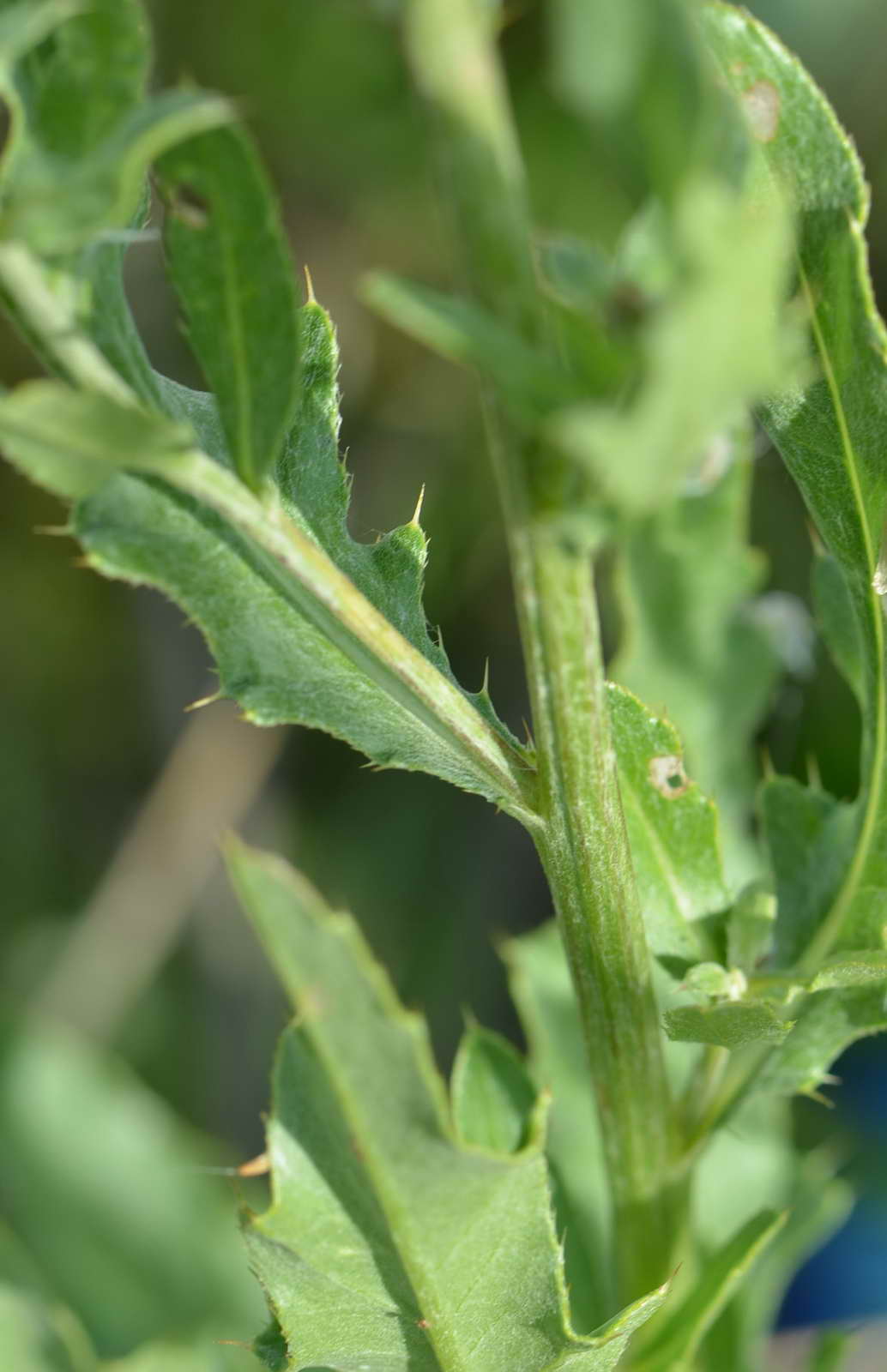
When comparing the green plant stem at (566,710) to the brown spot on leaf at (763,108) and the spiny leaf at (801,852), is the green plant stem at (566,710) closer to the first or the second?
the spiny leaf at (801,852)

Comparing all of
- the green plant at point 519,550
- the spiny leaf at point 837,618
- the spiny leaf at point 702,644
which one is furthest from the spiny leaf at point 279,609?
the spiny leaf at point 702,644

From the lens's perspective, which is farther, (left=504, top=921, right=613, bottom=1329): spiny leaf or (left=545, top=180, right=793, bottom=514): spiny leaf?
(left=504, top=921, right=613, bottom=1329): spiny leaf

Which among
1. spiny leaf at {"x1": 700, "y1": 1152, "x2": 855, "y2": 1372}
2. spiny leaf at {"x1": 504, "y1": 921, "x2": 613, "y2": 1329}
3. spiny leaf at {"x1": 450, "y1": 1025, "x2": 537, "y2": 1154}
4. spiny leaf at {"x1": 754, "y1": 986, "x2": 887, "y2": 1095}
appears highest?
spiny leaf at {"x1": 450, "y1": 1025, "x2": 537, "y2": 1154}

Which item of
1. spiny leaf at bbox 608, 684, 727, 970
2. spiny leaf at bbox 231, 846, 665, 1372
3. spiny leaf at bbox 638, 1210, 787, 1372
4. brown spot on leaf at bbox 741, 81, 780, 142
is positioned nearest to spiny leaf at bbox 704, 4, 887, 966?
brown spot on leaf at bbox 741, 81, 780, 142

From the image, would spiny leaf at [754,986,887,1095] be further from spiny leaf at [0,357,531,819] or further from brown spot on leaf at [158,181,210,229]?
brown spot on leaf at [158,181,210,229]

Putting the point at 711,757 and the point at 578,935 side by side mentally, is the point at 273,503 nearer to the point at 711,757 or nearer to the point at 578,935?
the point at 578,935

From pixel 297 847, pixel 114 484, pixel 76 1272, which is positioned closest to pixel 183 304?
pixel 114 484
